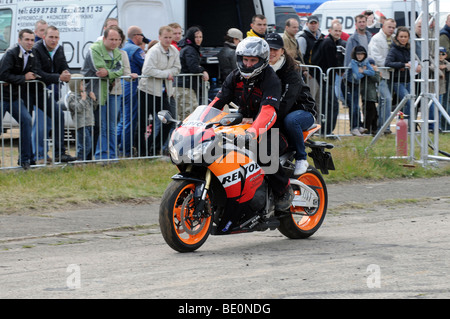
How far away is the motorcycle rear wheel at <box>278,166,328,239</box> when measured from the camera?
29.6 feet

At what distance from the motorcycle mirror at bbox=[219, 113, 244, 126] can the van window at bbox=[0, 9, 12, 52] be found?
1007cm

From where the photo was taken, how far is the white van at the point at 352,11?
28.8m

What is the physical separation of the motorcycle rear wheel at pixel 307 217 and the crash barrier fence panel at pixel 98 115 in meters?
4.56

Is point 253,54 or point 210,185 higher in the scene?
point 253,54

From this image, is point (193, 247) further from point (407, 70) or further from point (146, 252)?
point (407, 70)

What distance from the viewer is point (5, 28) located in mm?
17125

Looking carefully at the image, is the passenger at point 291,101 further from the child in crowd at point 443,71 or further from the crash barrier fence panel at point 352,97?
the child in crowd at point 443,71

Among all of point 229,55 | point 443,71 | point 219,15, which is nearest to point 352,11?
point 443,71

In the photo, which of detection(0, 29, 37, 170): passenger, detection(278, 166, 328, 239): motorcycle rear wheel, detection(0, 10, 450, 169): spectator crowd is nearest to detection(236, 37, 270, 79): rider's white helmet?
detection(278, 166, 328, 239): motorcycle rear wheel

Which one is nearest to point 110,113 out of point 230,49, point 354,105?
point 230,49

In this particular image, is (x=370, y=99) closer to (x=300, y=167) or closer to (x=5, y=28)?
(x=5, y=28)

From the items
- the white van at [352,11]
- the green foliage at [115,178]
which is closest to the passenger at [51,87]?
the green foliage at [115,178]

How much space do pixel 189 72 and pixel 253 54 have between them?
21.8ft
